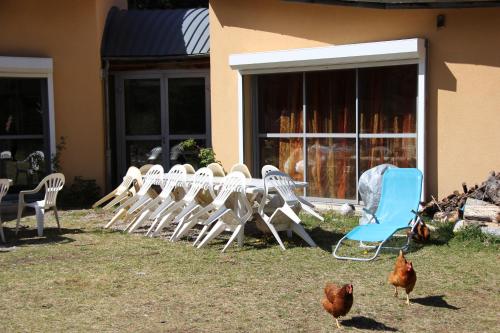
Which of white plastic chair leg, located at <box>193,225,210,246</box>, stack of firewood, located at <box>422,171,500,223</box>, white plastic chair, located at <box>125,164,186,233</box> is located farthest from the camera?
white plastic chair, located at <box>125,164,186,233</box>

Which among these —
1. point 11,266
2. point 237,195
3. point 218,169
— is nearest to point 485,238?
point 237,195

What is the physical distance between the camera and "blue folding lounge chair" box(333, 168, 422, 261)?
27.2 feet

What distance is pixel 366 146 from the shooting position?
11.6m

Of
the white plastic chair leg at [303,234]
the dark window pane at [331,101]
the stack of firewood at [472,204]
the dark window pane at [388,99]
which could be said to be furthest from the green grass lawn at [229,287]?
the dark window pane at [331,101]

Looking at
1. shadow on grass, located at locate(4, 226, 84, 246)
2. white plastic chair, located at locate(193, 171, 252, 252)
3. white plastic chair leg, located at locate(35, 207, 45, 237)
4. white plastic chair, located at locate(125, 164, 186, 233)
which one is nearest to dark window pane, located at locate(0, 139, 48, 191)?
shadow on grass, located at locate(4, 226, 84, 246)

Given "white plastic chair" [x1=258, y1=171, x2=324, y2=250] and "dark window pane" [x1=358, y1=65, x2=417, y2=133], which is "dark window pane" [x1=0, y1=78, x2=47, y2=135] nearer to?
"dark window pane" [x1=358, y1=65, x2=417, y2=133]

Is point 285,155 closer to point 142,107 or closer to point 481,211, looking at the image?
point 142,107

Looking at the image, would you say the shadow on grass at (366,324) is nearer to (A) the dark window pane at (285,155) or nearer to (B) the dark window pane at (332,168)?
(B) the dark window pane at (332,168)

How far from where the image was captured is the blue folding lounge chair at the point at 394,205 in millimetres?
8305

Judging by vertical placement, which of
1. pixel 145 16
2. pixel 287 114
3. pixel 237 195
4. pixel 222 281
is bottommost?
pixel 222 281

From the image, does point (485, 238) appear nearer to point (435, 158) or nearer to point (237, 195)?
point (435, 158)

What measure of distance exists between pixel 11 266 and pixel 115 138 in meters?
7.35

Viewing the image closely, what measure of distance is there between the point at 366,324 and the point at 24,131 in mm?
10108

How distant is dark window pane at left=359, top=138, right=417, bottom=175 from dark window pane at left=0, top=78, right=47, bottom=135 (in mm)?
6684
